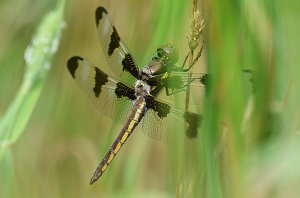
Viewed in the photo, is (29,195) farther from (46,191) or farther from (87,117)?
(87,117)

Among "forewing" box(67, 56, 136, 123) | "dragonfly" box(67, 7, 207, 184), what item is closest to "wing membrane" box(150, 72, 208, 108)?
"dragonfly" box(67, 7, 207, 184)

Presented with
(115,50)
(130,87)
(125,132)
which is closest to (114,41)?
(115,50)

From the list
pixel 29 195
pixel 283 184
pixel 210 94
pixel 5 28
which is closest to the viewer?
pixel 210 94

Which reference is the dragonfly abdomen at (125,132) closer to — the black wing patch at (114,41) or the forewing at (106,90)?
the forewing at (106,90)

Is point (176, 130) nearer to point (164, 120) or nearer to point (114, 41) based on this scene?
point (164, 120)

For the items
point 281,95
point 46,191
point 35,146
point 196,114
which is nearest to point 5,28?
point 35,146

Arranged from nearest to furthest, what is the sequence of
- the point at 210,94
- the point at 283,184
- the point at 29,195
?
the point at 210,94 < the point at 283,184 < the point at 29,195

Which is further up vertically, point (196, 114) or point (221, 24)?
point (221, 24)

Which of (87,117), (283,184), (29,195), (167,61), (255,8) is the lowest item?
(29,195)
